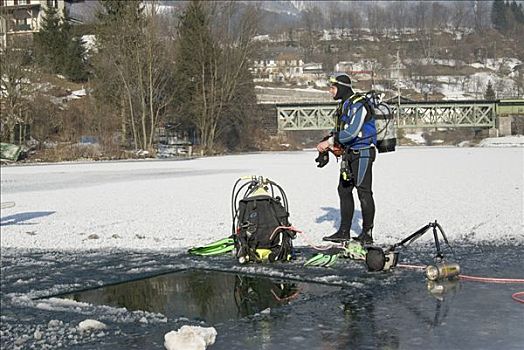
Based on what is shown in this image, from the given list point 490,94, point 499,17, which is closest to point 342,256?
point 499,17

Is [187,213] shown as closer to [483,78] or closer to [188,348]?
[188,348]

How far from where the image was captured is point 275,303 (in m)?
5.29

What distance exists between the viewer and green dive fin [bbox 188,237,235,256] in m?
7.68

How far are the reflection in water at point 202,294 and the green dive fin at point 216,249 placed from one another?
1.05 m

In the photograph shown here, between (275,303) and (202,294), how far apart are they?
2.55 ft

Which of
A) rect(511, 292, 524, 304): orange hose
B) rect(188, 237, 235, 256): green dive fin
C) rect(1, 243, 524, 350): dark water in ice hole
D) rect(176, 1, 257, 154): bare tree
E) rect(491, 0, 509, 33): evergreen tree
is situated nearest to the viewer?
rect(1, 243, 524, 350): dark water in ice hole

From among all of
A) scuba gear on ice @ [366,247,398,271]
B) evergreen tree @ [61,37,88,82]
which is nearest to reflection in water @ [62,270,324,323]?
scuba gear on ice @ [366,247,398,271]

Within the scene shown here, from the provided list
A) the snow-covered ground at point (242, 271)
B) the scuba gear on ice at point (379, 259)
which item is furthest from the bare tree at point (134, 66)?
the scuba gear on ice at point (379, 259)

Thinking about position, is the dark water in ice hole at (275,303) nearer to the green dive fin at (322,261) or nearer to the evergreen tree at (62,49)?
the green dive fin at (322,261)

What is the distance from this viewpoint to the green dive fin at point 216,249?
7684mm

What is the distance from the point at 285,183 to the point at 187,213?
682 cm

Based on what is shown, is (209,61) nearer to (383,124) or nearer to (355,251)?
(383,124)

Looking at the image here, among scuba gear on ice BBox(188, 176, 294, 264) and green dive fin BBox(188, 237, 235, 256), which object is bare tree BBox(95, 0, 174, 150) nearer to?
green dive fin BBox(188, 237, 235, 256)

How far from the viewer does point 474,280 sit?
19.2 ft
